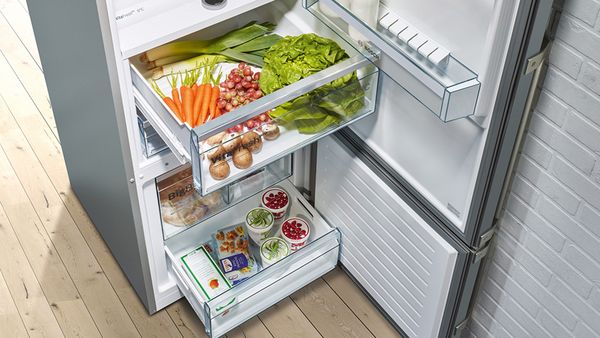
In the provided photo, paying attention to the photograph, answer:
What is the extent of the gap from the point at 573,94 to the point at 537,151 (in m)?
0.20

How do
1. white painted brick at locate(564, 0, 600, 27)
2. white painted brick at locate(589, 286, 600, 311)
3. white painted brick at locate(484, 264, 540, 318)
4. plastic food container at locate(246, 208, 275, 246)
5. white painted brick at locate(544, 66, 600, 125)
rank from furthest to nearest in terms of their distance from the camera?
1. plastic food container at locate(246, 208, 275, 246)
2. white painted brick at locate(484, 264, 540, 318)
3. white painted brick at locate(589, 286, 600, 311)
4. white painted brick at locate(544, 66, 600, 125)
5. white painted brick at locate(564, 0, 600, 27)

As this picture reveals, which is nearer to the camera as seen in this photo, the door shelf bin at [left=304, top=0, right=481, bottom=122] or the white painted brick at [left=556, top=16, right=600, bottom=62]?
the white painted brick at [left=556, top=16, right=600, bottom=62]

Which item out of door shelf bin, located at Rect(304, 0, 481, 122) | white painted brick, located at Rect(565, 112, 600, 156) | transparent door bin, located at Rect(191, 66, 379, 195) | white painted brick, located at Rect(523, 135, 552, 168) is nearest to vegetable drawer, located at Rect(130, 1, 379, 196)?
transparent door bin, located at Rect(191, 66, 379, 195)

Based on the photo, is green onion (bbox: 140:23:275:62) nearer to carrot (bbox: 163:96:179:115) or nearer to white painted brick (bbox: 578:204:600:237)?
carrot (bbox: 163:96:179:115)

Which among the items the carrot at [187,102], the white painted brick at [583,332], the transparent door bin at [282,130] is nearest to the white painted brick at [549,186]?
the white painted brick at [583,332]

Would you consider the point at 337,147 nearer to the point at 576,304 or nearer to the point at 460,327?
the point at 460,327

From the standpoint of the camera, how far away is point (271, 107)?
1960mm

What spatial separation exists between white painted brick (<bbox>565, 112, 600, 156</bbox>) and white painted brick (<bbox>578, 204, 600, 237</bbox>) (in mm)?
156

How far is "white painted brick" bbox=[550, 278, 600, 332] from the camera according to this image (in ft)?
6.38

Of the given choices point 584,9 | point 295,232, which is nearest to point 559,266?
point 584,9

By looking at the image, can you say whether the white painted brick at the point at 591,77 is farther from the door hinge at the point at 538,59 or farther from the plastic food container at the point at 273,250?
the plastic food container at the point at 273,250

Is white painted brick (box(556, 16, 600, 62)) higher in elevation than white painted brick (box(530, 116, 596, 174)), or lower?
higher

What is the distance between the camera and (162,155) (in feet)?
7.30

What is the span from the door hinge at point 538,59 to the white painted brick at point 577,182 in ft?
0.76
